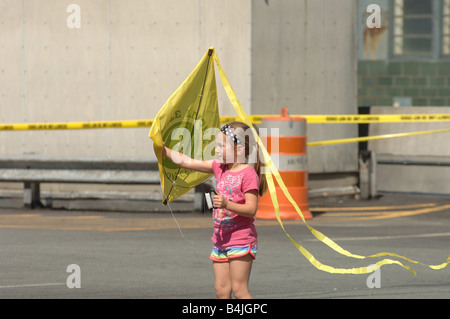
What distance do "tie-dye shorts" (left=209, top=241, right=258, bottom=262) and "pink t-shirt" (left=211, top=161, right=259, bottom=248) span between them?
25mm

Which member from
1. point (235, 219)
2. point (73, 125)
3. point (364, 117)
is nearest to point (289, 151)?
point (364, 117)

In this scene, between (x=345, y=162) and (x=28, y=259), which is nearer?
(x=28, y=259)

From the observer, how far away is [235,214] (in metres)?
→ 5.97

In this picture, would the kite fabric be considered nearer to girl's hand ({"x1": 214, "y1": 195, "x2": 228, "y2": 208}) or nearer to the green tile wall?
girl's hand ({"x1": 214, "y1": 195, "x2": 228, "y2": 208})

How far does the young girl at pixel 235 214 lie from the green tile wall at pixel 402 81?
14.1m

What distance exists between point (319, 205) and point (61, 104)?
4.55 metres

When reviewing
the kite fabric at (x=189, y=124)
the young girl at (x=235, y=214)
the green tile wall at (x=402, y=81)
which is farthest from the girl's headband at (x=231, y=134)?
the green tile wall at (x=402, y=81)

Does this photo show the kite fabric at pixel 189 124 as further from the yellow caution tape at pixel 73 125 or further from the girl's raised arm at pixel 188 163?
the yellow caution tape at pixel 73 125

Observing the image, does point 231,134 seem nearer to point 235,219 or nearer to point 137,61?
point 235,219

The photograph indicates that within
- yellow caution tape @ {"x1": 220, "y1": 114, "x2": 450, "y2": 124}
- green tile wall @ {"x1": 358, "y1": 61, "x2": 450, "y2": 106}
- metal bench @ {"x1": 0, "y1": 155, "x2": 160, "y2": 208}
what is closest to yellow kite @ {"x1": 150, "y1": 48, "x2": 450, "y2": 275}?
yellow caution tape @ {"x1": 220, "y1": 114, "x2": 450, "y2": 124}

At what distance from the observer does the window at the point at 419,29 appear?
65.4 ft

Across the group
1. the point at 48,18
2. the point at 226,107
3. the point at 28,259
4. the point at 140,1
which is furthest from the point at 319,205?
the point at 28,259

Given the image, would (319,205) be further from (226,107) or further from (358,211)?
(226,107)
